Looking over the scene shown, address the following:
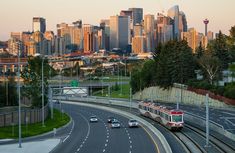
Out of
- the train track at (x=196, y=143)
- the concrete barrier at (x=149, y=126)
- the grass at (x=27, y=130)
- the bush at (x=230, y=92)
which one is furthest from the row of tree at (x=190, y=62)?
the train track at (x=196, y=143)

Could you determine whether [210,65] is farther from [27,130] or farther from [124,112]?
[27,130]

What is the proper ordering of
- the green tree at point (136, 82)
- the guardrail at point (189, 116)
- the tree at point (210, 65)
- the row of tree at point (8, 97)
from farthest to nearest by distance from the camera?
1. the green tree at point (136, 82)
2. the tree at point (210, 65)
3. the row of tree at point (8, 97)
4. the guardrail at point (189, 116)

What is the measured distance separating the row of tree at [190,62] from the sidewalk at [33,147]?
66602 mm

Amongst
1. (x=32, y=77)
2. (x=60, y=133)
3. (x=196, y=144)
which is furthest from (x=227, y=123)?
(x=32, y=77)

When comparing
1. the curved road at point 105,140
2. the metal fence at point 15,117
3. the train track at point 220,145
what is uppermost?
the metal fence at point 15,117

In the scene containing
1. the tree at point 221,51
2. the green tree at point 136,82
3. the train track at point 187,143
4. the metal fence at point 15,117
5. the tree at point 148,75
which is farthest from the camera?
the green tree at point 136,82

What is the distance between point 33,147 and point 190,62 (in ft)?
267

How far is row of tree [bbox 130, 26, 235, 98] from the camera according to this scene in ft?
375

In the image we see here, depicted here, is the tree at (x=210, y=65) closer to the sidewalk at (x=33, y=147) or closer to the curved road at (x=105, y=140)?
the curved road at (x=105, y=140)

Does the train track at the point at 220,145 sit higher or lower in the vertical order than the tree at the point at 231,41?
lower

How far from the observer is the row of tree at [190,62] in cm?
11419

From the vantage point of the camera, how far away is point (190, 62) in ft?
408

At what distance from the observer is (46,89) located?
92375 millimetres

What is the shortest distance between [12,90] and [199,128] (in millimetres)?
48293
